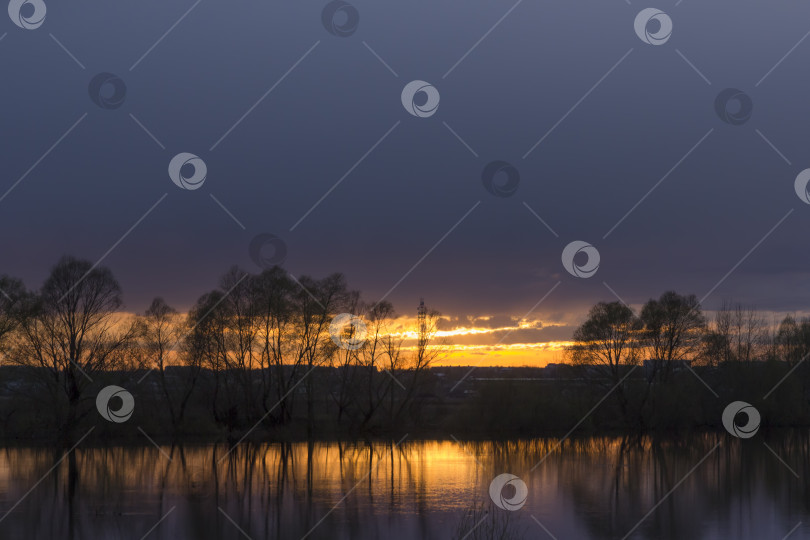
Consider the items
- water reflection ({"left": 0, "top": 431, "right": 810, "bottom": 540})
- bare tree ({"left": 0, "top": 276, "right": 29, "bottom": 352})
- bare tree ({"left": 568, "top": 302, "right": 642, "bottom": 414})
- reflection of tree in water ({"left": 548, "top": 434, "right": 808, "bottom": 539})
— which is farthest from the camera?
bare tree ({"left": 568, "top": 302, "right": 642, "bottom": 414})

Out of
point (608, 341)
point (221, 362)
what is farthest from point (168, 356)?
point (608, 341)

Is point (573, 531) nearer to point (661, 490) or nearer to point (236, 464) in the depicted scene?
point (661, 490)

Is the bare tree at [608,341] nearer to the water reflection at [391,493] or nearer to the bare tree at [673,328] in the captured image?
the bare tree at [673,328]

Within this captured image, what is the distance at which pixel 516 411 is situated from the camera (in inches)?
2267

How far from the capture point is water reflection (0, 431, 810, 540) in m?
20.1

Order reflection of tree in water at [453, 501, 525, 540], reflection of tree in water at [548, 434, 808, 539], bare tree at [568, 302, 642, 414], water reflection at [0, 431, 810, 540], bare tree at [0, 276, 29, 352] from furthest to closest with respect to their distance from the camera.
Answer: bare tree at [568, 302, 642, 414] < bare tree at [0, 276, 29, 352] < reflection of tree in water at [548, 434, 808, 539] < water reflection at [0, 431, 810, 540] < reflection of tree in water at [453, 501, 525, 540]

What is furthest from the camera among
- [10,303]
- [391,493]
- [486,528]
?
[10,303]

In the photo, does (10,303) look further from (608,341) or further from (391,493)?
(608,341)

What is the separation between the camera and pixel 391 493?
84.9 ft

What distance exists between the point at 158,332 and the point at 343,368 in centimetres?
1311

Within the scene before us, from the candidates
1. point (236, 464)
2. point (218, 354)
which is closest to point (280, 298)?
point (218, 354)

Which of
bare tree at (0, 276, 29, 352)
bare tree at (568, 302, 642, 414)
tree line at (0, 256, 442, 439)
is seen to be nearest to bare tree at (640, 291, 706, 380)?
bare tree at (568, 302, 642, 414)

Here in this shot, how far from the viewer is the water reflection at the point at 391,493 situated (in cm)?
2006

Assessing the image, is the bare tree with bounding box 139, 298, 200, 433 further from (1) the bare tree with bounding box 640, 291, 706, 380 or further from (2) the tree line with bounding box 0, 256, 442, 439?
(1) the bare tree with bounding box 640, 291, 706, 380
